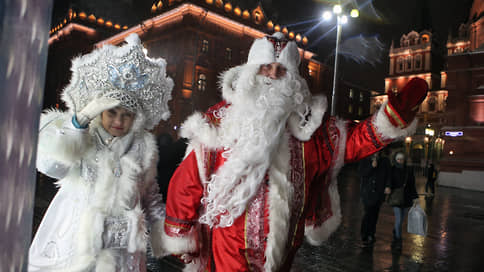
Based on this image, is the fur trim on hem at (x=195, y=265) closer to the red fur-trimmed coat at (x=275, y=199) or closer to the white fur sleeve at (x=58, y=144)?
the red fur-trimmed coat at (x=275, y=199)

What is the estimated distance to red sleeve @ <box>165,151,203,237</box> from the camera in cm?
250

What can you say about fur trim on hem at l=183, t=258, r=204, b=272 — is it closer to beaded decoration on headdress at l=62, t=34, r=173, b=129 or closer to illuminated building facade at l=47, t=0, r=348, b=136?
beaded decoration on headdress at l=62, t=34, r=173, b=129

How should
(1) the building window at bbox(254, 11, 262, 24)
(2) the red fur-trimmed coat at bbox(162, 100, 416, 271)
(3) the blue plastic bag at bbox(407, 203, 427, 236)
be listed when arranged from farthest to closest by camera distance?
(1) the building window at bbox(254, 11, 262, 24), (3) the blue plastic bag at bbox(407, 203, 427, 236), (2) the red fur-trimmed coat at bbox(162, 100, 416, 271)

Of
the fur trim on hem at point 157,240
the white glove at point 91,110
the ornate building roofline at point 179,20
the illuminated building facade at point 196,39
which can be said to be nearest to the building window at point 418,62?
the illuminated building facade at point 196,39

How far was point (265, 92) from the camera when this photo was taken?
8.39 ft

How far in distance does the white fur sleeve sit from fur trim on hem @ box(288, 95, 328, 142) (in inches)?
57.7

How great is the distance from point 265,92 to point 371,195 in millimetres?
4593

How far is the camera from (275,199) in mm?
2375

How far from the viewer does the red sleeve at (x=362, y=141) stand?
Answer: 2422 millimetres

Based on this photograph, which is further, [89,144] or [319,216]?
[319,216]

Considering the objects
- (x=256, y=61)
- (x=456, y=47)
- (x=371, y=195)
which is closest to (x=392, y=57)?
(x=456, y=47)

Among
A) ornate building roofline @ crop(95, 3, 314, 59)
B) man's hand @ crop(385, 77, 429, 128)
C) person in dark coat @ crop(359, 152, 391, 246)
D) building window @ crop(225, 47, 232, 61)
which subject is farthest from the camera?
building window @ crop(225, 47, 232, 61)

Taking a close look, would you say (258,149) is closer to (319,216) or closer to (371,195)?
(319,216)

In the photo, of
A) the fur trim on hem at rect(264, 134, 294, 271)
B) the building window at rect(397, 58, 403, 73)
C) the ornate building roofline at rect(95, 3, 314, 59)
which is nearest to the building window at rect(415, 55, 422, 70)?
the building window at rect(397, 58, 403, 73)
